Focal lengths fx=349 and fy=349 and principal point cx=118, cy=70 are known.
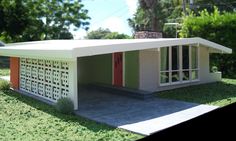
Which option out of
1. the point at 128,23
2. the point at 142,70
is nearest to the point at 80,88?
the point at 142,70

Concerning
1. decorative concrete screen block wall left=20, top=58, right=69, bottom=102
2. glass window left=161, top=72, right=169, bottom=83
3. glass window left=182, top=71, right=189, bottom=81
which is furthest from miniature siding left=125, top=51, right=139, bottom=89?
decorative concrete screen block wall left=20, top=58, right=69, bottom=102

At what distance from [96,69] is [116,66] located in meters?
2.17

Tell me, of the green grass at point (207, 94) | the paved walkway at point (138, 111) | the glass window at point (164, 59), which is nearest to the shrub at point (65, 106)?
the paved walkway at point (138, 111)

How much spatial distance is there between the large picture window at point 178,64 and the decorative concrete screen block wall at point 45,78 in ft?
17.3

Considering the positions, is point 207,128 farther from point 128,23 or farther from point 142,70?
point 128,23

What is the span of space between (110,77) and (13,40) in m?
20.3

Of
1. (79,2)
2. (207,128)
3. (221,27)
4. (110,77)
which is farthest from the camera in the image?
(79,2)

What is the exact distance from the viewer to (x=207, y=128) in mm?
824

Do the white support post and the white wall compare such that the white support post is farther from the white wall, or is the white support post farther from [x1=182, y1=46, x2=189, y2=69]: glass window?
[x1=182, y1=46, x2=189, y2=69]: glass window

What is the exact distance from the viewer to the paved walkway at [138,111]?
9273mm

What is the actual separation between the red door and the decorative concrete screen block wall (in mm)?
3783

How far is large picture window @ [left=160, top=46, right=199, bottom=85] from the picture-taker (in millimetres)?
16094

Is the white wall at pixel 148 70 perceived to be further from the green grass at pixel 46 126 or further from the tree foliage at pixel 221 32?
the tree foliage at pixel 221 32

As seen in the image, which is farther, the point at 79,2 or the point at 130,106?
the point at 79,2
